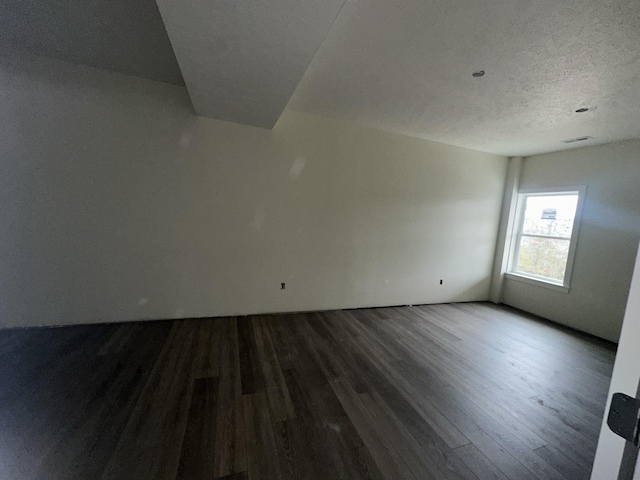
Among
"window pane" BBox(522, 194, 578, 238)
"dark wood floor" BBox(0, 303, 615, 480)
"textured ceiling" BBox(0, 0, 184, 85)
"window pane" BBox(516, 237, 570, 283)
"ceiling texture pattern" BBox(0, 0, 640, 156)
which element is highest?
"textured ceiling" BBox(0, 0, 184, 85)

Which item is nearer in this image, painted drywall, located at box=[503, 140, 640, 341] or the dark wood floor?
the dark wood floor

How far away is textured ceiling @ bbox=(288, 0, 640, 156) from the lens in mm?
1520

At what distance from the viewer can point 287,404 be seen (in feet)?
5.93

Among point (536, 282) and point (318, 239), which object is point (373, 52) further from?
point (536, 282)

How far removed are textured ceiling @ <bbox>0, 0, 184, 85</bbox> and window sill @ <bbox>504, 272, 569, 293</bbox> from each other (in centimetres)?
601

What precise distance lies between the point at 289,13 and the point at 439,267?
13.9 ft

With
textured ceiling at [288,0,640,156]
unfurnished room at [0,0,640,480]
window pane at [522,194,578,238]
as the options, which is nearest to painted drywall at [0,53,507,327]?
unfurnished room at [0,0,640,480]

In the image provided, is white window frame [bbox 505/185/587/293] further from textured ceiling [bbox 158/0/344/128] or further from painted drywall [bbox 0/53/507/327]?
textured ceiling [bbox 158/0/344/128]

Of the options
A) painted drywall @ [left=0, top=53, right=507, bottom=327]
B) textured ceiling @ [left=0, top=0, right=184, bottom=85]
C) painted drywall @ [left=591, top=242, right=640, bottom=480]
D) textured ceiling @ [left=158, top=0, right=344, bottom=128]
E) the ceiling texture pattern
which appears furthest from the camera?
painted drywall @ [left=0, top=53, right=507, bottom=327]

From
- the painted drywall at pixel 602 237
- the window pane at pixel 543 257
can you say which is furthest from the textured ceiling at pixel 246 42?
the window pane at pixel 543 257

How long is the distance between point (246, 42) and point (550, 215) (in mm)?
5204

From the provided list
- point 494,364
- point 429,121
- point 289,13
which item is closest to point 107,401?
point 289,13

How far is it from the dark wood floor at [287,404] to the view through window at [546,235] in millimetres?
1526

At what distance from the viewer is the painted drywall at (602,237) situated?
10.7ft
